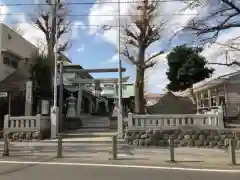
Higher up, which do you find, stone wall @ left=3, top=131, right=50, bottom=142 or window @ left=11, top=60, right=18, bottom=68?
window @ left=11, top=60, right=18, bottom=68

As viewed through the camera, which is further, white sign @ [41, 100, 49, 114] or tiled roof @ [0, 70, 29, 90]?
tiled roof @ [0, 70, 29, 90]

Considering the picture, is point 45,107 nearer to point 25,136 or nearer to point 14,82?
point 25,136

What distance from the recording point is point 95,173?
9531mm

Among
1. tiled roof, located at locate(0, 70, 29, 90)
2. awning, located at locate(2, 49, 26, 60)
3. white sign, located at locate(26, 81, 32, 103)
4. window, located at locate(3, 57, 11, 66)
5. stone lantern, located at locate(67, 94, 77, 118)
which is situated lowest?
stone lantern, located at locate(67, 94, 77, 118)

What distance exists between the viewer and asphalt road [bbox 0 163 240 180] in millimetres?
8859

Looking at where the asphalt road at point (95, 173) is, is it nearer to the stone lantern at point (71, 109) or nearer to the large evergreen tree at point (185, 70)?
the stone lantern at point (71, 109)

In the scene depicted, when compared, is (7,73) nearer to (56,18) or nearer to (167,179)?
(56,18)

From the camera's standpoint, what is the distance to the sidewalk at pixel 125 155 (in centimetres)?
1194

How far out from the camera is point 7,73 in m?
26.2

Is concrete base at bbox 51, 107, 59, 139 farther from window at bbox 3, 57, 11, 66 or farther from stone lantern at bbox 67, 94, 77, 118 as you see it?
window at bbox 3, 57, 11, 66

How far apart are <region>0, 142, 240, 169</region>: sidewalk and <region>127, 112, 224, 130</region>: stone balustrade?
1.63 m

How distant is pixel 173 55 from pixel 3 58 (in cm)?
2118

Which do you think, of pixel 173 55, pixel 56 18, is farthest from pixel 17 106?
pixel 173 55

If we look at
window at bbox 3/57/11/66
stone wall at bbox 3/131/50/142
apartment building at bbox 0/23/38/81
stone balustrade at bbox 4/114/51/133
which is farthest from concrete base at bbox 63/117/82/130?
window at bbox 3/57/11/66
